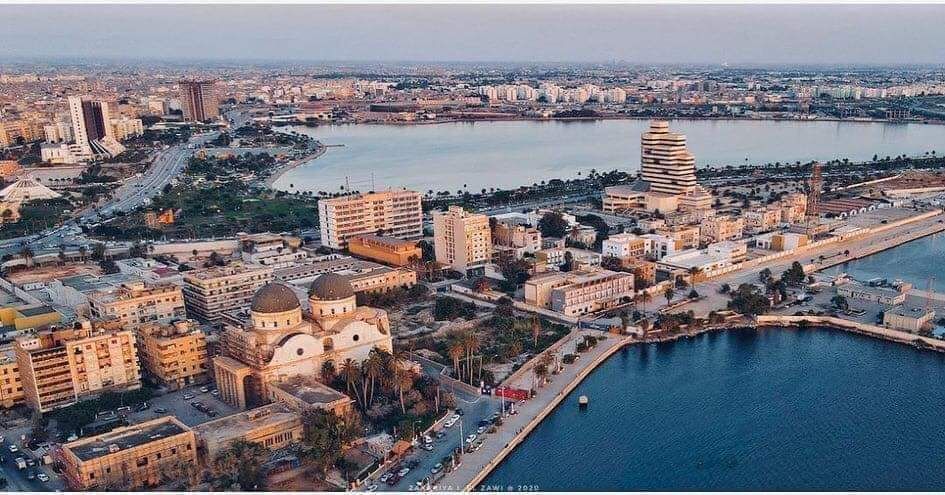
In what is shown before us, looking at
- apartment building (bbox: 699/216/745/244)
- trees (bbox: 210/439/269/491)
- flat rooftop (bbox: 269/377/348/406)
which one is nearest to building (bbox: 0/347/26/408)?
flat rooftop (bbox: 269/377/348/406)

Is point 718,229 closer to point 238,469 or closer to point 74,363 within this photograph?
point 238,469

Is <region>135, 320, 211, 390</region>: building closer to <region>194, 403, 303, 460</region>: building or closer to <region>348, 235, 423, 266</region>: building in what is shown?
<region>194, 403, 303, 460</region>: building

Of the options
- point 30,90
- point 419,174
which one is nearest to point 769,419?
point 419,174

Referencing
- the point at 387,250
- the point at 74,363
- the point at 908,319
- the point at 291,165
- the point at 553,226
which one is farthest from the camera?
the point at 291,165

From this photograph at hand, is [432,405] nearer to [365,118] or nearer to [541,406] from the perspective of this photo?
[541,406]

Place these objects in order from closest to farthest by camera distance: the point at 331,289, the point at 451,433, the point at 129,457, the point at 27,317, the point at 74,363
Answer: the point at 129,457, the point at 451,433, the point at 74,363, the point at 331,289, the point at 27,317

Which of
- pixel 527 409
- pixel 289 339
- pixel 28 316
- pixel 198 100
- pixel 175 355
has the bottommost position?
pixel 527 409

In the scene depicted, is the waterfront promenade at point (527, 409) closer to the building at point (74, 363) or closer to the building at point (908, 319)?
the building at point (908, 319)

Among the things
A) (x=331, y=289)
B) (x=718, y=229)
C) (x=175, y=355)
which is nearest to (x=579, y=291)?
(x=331, y=289)
